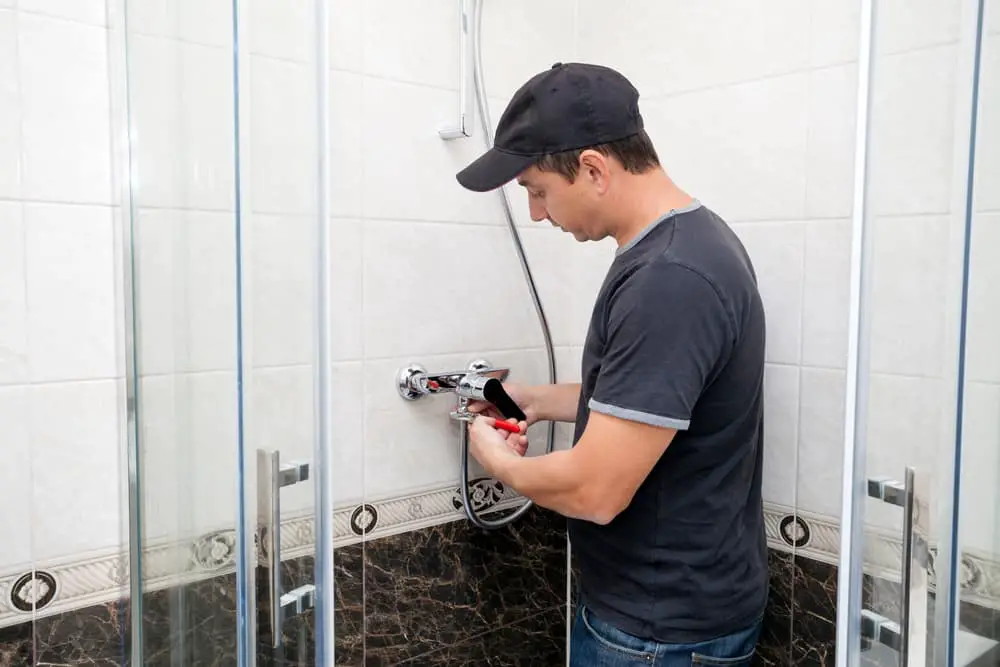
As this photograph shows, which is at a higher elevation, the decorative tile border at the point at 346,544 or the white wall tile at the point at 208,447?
the white wall tile at the point at 208,447

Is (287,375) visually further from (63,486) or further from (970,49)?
(970,49)

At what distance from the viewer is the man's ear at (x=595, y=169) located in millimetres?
1201

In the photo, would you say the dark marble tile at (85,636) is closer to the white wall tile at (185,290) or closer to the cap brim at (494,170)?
the white wall tile at (185,290)

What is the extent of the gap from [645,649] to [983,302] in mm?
810

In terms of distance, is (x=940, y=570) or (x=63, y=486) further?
(x=63, y=486)

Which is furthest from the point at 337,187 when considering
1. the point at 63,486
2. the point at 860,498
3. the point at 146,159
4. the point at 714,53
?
the point at 860,498

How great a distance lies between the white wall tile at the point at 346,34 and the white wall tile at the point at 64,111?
0.40 metres

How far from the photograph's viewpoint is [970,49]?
2.03 feet

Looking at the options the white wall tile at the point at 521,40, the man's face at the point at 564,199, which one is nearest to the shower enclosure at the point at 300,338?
the man's face at the point at 564,199

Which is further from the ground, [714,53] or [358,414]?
[714,53]

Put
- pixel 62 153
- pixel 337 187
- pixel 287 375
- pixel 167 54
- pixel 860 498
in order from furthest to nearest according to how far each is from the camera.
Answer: pixel 337 187, pixel 62 153, pixel 167 54, pixel 287 375, pixel 860 498

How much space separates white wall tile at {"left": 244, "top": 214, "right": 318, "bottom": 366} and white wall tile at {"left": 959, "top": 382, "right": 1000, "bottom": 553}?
627mm

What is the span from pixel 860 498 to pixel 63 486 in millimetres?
1102

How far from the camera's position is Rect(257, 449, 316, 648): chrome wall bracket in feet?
2.85
